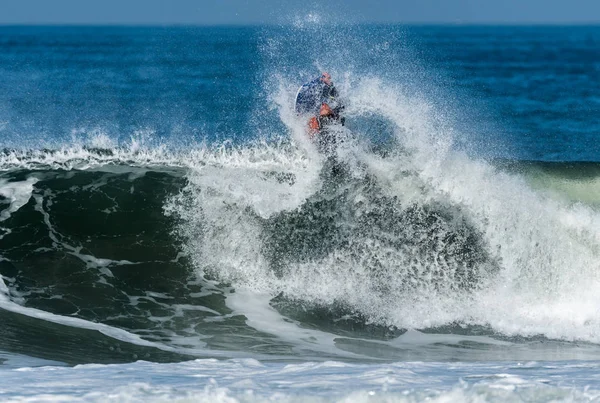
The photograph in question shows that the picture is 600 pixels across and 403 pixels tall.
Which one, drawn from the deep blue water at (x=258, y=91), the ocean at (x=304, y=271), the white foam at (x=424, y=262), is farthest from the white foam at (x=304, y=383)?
the deep blue water at (x=258, y=91)

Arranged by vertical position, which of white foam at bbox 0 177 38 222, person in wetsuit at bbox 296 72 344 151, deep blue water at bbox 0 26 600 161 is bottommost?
white foam at bbox 0 177 38 222

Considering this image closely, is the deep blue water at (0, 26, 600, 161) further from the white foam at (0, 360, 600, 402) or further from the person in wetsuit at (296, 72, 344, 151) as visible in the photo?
the white foam at (0, 360, 600, 402)

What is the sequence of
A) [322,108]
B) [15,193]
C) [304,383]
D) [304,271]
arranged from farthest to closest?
[15,193], [322,108], [304,271], [304,383]

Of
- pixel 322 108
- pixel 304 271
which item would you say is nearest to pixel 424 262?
pixel 304 271

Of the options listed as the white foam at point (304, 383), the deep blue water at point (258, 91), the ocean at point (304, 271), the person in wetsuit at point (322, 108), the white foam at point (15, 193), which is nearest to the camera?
the white foam at point (304, 383)

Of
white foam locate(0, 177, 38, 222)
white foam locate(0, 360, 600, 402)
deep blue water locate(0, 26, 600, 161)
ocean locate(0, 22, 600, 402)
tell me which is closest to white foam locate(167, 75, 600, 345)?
ocean locate(0, 22, 600, 402)

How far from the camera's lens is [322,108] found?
42.0 feet

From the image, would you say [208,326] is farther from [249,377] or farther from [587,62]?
[587,62]

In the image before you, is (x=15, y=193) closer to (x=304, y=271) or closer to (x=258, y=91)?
(x=304, y=271)

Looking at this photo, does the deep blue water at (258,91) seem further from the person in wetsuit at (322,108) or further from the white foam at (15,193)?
the person in wetsuit at (322,108)

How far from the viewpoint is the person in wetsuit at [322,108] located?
42.0ft

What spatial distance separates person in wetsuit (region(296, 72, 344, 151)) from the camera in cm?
1280

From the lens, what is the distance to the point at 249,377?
22.4ft

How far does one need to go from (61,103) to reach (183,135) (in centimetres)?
650
